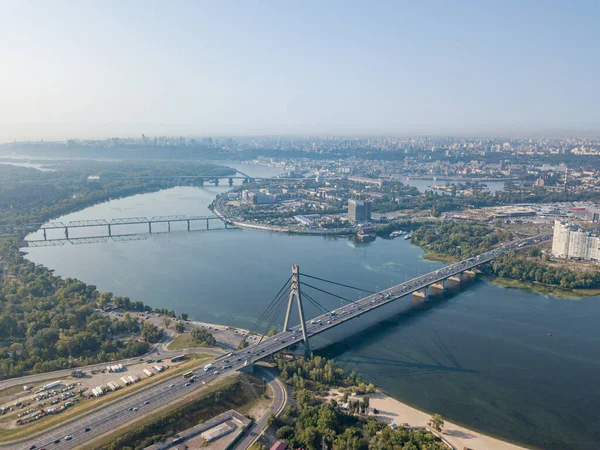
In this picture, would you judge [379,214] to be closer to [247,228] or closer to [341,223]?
[341,223]

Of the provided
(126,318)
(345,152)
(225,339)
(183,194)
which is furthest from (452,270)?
(345,152)

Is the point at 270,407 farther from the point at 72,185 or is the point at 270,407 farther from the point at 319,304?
the point at 72,185

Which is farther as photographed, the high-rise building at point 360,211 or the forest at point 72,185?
the forest at point 72,185

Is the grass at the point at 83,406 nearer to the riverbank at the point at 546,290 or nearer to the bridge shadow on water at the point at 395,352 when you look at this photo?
the bridge shadow on water at the point at 395,352

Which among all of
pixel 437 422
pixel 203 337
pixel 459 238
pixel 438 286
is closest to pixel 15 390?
pixel 203 337

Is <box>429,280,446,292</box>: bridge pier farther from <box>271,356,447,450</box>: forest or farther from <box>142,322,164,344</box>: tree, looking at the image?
<box>142,322,164,344</box>: tree

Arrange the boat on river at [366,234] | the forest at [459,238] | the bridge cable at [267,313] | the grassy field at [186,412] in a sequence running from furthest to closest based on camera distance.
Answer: the boat on river at [366,234] → the forest at [459,238] → the bridge cable at [267,313] → the grassy field at [186,412]

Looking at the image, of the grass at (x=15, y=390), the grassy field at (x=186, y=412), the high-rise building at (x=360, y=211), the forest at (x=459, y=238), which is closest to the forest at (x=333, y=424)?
the grassy field at (x=186, y=412)
